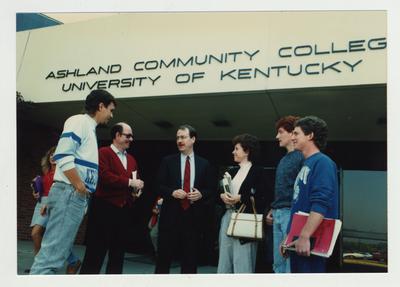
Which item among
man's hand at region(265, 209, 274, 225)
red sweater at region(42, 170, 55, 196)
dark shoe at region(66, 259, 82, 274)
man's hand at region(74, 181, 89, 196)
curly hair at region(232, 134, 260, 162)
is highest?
curly hair at region(232, 134, 260, 162)

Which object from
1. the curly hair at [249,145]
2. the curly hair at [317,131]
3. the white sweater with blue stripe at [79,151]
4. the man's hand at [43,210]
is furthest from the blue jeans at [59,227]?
the curly hair at [317,131]

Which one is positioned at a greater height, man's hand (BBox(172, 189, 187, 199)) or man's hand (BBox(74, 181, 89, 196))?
man's hand (BBox(172, 189, 187, 199))

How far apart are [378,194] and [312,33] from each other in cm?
302

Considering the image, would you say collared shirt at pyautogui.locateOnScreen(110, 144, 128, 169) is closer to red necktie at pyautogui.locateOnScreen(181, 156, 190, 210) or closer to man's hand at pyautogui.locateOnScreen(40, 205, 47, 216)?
red necktie at pyautogui.locateOnScreen(181, 156, 190, 210)

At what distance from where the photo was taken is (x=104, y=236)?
11.3 ft

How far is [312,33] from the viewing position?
167 inches

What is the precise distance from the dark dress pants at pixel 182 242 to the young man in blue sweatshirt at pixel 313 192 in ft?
3.23

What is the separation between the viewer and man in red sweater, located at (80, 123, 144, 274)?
3.42 m

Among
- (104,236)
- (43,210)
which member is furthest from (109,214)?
(43,210)

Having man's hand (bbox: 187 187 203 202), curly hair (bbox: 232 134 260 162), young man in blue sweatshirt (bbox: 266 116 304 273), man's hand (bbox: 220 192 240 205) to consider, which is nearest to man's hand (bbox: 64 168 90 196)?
man's hand (bbox: 187 187 203 202)

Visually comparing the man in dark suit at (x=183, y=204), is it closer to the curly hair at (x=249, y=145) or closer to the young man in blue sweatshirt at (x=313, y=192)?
the curly hair at (x=249, y=145)

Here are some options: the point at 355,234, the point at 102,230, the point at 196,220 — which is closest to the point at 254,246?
the point at 196,220

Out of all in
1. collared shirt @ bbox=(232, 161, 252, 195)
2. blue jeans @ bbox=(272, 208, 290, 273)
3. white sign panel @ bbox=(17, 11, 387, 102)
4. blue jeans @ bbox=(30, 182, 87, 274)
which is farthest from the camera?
white sign panel @ bbox=(17, 11, 387, 102)

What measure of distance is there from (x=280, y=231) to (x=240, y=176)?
0.58m
